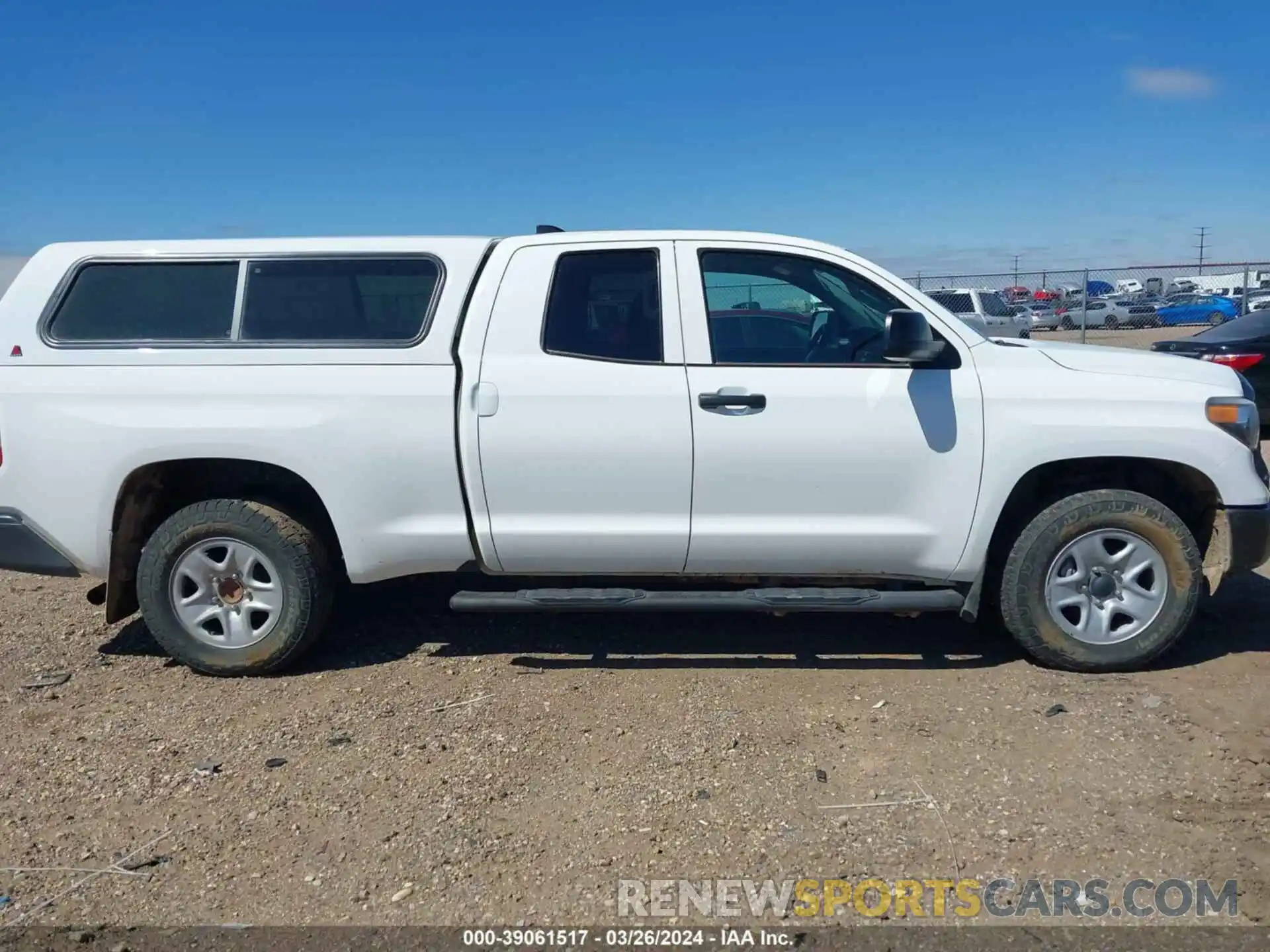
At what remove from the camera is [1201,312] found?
27.3 m

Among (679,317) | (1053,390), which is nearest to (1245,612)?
(1053,390)

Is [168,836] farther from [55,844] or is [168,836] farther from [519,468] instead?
[519,468]

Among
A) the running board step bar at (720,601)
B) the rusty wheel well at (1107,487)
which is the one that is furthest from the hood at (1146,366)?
the running board step bar at (720,601)

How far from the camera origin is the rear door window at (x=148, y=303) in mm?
4395

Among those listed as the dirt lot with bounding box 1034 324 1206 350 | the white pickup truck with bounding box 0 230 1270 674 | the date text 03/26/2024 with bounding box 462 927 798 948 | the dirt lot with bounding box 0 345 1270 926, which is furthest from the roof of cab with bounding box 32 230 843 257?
the dirt lot with bounding box 1034 324 1206 350

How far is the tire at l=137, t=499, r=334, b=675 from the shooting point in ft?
14.4

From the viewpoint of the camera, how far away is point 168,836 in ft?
10.7

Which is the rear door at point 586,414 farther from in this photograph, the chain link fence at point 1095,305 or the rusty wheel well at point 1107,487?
the chain link fence at point 1095,305

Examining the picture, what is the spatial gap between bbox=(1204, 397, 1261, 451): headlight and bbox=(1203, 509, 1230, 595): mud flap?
1.09ft

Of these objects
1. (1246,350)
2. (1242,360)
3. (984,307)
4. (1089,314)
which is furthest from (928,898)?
(1089,314)

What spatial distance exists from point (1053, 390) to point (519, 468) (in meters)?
2.26

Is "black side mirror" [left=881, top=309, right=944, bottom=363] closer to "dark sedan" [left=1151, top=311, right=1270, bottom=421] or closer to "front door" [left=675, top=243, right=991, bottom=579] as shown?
"front door" [left=675, top=243, right=991, bottom=579]

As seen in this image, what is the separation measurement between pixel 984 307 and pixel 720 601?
17.7 metres

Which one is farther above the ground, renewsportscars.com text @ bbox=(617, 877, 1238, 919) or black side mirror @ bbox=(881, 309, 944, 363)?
black side mirror @ bbox=(881, 309, 944, 363)
